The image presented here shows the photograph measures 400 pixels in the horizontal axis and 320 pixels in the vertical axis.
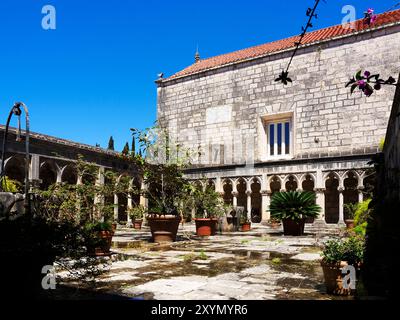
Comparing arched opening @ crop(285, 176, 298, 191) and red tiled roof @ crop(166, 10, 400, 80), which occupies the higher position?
red tiled roof @ crop(166, 10, 400, 80)

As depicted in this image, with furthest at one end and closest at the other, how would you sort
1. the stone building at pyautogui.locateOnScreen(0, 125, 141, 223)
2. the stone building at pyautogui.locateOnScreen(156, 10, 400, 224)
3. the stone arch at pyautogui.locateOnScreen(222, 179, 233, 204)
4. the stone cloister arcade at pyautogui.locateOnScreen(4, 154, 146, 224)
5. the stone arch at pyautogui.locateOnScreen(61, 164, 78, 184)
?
the stone arch at pyautogui.locateOnScreen(222, 179, 233, 204) → the stone building at pyautogui.locateOnScreen(156, 10, 400, 224) → the stone arch at pyautogui.locateOnScreen(61, 164, 78, 184) → the stone cloister arcade at pyautogui.locateOnScreen(4, 154, 146, 224) → the stone building at pyautogui.locateOnScreen(0, 125, 141, 223)

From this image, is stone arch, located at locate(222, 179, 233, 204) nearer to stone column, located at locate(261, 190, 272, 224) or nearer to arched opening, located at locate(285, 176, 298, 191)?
stone column, located at locate(261, 190, 272, 224)

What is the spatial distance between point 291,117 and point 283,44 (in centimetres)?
436

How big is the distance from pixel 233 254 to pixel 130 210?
388 centimetres

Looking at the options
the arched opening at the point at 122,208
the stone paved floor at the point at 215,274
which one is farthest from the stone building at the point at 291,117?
the stone paved floor at the point at 215,274

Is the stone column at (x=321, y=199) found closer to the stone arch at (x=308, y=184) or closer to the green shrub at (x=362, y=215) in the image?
the stone arch at (x=308, y=184)

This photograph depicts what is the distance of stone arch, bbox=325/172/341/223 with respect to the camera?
54.4ft

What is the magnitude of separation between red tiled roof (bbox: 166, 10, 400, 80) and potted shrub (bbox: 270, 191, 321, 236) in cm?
819

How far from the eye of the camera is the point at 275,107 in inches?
700

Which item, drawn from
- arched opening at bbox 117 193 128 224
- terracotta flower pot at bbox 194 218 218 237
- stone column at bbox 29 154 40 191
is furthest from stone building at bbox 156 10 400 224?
stone column at bbox 29 154 40 191

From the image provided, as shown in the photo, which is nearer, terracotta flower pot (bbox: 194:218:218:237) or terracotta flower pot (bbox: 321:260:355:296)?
terracotta flower pot (bbox: 321:260:355:296)

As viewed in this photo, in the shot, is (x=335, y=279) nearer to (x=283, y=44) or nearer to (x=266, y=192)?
(x=266, y=192)
